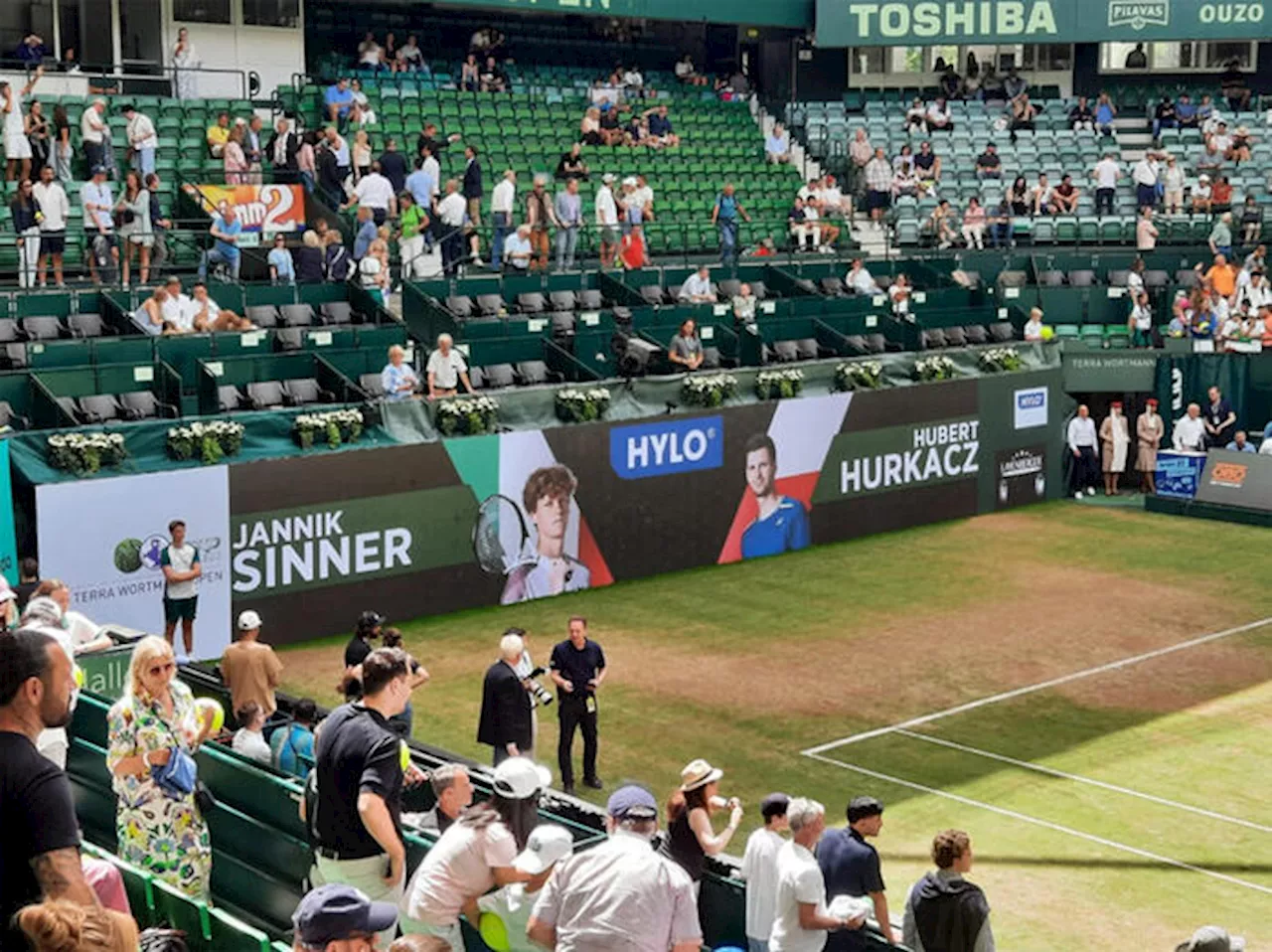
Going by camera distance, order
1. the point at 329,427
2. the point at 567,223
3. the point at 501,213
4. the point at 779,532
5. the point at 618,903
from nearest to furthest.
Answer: the point at 618,903, the point at 329,427, the point at 779,532, the point at 501,213, the point at 567,223

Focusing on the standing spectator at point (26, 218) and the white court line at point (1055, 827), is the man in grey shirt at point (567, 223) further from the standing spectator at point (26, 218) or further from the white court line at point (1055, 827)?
the white court line at point (1055, 827)

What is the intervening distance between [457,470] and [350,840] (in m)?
14.0

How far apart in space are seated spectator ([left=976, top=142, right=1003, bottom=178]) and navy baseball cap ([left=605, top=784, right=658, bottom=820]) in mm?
31297

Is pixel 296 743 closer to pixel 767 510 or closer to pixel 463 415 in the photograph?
→ pixel 463 415

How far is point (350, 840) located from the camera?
789 cm

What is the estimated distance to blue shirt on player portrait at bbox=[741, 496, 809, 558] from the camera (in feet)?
83.1

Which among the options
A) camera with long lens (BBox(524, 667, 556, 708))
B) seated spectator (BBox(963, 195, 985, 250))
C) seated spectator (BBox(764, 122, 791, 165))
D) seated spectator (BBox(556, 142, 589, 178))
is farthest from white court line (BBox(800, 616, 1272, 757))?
seated spectator (BBox(764, 122, 791, 165))

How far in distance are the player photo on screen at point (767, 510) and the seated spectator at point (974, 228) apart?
35.4 feet

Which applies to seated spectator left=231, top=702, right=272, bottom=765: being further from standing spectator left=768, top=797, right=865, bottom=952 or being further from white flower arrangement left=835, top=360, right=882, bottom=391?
white flower arrangement left=835, top=360, right=882, bottom=391

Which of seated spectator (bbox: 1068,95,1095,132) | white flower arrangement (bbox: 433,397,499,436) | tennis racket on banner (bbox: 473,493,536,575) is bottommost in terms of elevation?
tennis racket on banner (bbox: 473,493,536,575)

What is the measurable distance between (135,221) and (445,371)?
18.4 ft

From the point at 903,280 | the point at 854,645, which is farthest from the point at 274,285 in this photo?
the point at 903,280

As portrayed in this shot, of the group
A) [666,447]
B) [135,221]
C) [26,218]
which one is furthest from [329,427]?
[26,218]

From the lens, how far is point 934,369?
27.8 meters
